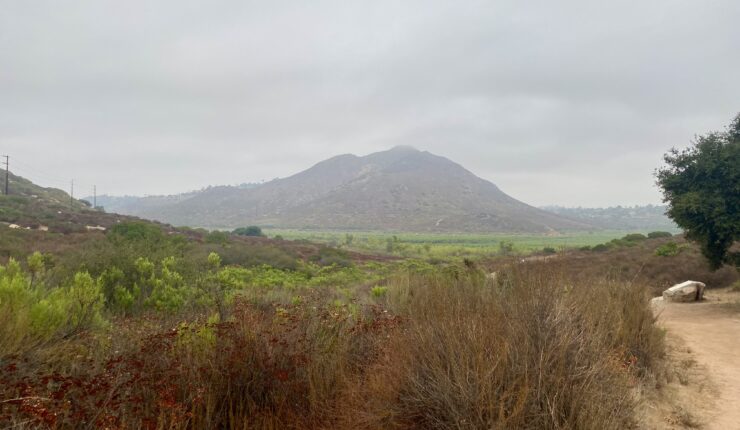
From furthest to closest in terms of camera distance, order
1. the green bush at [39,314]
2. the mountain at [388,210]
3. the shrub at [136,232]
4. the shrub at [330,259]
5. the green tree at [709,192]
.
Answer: the mountain at [388,210]
the shrub at [330,259]
the shrub at [136,232]
the green tree at [709,192]
the green bush at [39,314]

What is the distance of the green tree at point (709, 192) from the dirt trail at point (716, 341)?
191 cm

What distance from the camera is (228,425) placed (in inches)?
142

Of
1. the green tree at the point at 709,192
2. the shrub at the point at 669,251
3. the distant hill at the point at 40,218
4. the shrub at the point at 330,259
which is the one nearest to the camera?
the green tree at the point at 709,192

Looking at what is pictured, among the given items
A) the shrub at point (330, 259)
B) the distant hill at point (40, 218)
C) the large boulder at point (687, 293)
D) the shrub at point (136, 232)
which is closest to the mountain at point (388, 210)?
the shrub at point (330, 259)

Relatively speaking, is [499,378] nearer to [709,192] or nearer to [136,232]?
[709,192]

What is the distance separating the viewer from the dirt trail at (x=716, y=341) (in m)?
5.30

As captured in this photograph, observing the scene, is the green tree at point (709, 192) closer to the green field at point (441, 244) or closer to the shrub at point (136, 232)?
the green field at point (441, 244)

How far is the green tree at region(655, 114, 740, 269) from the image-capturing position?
39.4ft

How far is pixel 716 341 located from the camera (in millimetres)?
9023

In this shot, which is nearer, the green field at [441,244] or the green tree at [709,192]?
the green tree at [709,192]

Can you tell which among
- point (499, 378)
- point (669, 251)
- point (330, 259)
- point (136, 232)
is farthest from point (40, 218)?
point (669, 251)

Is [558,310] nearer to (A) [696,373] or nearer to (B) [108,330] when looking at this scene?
(A) [696,373]

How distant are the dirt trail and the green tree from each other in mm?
1914

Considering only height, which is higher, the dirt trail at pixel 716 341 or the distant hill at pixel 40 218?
the distant hill at pixel 40 218
